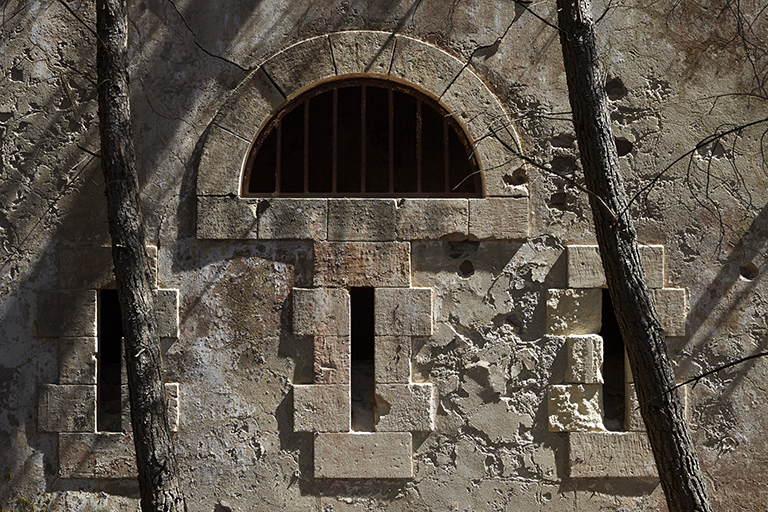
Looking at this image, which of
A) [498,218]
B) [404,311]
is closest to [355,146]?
[498,218]

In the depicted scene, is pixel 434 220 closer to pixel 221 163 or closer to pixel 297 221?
pixel 297 221

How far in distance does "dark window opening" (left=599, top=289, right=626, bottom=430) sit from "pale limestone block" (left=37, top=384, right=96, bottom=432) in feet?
10.8

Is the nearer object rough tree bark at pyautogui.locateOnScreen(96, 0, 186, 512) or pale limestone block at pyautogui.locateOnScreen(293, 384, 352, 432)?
rough tree bark at pyautogui.locateOnScreen(96, 0, 186, 512)

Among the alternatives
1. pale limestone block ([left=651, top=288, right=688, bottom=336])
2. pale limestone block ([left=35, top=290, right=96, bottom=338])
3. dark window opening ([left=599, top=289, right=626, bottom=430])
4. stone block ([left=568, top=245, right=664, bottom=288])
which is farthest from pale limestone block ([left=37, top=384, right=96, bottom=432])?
pale limestone block ([left=651, top=288, right=688, bottom=336])

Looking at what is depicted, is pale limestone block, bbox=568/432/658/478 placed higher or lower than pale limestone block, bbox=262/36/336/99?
lower

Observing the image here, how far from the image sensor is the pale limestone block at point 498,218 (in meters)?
3.96

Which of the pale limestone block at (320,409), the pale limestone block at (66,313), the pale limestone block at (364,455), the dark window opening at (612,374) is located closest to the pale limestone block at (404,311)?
the pale limestone block at (320,409)

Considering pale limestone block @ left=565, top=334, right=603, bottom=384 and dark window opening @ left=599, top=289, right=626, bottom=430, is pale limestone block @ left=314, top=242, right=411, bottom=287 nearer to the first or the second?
pale limestone block @ left=565, top=334, right=603, bottom=384

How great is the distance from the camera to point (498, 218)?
397 centimetres

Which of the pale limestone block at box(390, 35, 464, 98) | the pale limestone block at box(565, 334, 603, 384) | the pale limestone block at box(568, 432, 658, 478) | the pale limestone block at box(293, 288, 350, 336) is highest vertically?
the pale limestone block at box(390, 35, 464, 98)

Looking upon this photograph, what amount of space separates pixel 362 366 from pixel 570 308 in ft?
5.81

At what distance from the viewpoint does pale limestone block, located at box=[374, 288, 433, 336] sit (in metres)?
3.95

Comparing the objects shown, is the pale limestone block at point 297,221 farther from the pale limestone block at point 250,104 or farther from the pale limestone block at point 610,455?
the pale limestone block at point 610,455

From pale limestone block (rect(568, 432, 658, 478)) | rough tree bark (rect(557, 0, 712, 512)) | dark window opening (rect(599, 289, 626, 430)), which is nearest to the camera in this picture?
rough tree bark (rect(557, 0, 712, 512))
